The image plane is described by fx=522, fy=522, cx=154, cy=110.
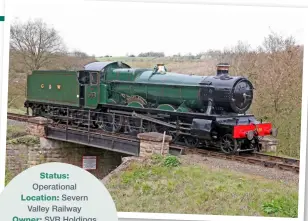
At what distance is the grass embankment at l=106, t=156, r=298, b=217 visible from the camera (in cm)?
720

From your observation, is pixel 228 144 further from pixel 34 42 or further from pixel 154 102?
pixel 34 42

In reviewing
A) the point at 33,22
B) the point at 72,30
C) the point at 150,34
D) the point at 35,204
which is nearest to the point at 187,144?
the point at 150,34

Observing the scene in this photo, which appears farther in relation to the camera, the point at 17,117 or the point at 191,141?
the point at 17,117

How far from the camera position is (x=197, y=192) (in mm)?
7426

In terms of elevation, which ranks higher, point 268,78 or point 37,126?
point 268,78

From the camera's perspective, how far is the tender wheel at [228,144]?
27.3ft

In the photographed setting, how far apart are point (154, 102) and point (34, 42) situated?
2.34 meters

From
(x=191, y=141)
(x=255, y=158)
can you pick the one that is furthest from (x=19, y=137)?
(x=255, y=158)

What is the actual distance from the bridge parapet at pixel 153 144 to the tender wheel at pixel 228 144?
35.1 inches

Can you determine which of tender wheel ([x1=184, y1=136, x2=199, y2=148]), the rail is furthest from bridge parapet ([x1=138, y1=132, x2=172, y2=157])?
the rail

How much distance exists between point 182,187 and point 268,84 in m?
2.24

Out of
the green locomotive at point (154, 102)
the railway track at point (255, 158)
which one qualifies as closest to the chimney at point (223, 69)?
the green locomotive at point (154, 102)

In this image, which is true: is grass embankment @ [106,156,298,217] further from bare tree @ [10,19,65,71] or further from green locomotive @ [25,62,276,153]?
bare tree @ [10,19,65,71]

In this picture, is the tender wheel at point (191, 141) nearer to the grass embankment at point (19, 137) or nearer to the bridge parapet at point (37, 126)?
the grass embankment at point (19, 137)
